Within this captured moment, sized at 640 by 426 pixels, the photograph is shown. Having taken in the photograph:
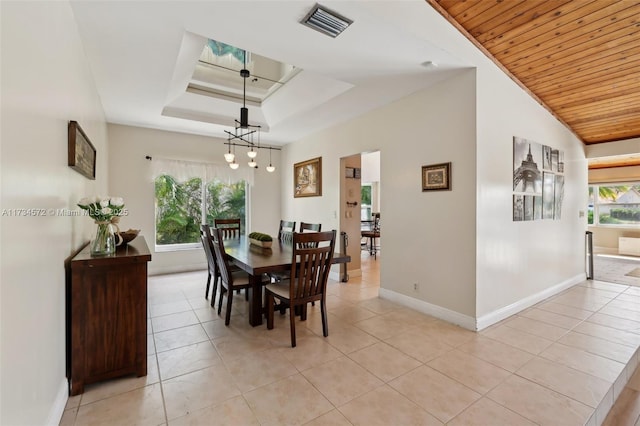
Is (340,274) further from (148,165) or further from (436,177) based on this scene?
(148,165)

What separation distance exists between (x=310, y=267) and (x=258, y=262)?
0.50m

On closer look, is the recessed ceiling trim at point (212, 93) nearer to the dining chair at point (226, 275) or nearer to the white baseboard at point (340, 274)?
the dining chair at point (226, 275)

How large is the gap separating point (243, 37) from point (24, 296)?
7.40 ft

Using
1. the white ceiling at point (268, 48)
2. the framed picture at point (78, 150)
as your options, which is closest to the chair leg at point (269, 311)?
the framed picture at point (78, 150)

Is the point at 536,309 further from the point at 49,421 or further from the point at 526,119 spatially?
the point at 49,421

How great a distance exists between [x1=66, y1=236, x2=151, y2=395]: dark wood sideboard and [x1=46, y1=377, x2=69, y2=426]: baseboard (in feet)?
0.21

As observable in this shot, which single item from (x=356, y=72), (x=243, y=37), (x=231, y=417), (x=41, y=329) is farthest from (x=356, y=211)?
(x=41, y=329)

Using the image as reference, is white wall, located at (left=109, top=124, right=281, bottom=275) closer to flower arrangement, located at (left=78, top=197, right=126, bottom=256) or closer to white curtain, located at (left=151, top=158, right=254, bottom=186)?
white curtain, located at (left=151, top=158, right=254, bottom=186)

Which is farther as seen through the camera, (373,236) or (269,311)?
(373,236)

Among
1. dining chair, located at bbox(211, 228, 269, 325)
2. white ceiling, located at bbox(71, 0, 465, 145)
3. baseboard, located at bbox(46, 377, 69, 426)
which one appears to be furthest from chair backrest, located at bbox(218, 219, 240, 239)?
baseboard, located at bbox(46, 377, 69, 426)

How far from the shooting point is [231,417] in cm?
174

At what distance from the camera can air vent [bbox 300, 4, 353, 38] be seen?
2086 mm

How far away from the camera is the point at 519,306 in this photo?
3459 mm

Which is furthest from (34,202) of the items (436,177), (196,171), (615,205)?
(615,205)
